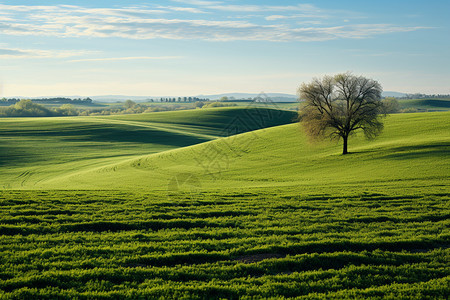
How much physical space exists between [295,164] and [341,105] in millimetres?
10249

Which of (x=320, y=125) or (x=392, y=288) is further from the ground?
(x=320, y=125)

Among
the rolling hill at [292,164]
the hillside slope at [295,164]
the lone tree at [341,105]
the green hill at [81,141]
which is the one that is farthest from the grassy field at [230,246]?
the green hill at [81,141]

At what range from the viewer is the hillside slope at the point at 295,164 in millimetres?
33219

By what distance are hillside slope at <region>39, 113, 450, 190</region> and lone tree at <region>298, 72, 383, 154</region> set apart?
3.70m

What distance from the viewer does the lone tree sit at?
4525 cm

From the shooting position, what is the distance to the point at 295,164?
44.3 metres

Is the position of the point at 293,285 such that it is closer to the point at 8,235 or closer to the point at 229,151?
the point at 8,235

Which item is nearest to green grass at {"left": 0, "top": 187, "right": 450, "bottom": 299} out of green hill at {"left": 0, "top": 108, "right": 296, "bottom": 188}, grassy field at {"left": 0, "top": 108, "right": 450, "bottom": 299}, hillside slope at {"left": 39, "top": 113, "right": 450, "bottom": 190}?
grassy field at {"left": 0, "top": 108, "right": 450, "bottom": 299}

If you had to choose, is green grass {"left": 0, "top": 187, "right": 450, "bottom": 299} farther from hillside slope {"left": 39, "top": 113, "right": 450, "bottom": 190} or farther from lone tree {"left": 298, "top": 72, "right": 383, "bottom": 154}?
lone tree {"left": 298, "top": 72, "right": 383, "bottom": 154}

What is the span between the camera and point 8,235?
11.6 meters

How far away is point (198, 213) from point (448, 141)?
132ft

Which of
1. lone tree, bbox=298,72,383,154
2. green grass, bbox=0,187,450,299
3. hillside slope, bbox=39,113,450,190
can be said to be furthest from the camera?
lone tree, bbox=298,72,383,154

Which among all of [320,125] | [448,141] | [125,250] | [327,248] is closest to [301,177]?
[320,125]

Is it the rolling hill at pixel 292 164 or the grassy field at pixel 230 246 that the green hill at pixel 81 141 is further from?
the grassy field at pixel 230 246
